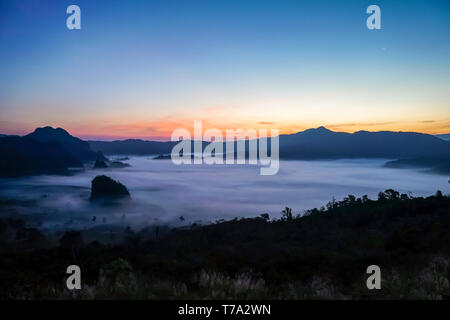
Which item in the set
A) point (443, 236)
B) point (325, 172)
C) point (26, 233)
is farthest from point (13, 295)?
point (325, 172)

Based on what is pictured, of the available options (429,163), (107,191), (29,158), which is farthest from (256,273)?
(29,158)

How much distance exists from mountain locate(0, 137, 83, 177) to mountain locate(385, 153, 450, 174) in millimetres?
193473

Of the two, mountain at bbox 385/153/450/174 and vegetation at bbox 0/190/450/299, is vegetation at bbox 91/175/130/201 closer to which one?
vegetation at bbox 0/190/450/299

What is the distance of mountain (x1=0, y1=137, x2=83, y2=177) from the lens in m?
137

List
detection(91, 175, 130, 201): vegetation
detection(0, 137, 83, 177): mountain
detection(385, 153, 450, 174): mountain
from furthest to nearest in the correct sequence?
1. detection(385, 153, 450, 174): mountain
2. detection(0, 137, 83, 177): mountain
3. detection(91, 175, 130, 201): vegetation

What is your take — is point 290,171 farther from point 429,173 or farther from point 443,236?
point 443,236

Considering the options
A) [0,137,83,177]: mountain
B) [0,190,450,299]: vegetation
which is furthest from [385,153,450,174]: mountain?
[0,137,83,177]: mountain

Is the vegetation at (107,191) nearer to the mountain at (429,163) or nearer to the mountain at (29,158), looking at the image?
the mountain at (29,158)

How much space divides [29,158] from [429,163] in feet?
692

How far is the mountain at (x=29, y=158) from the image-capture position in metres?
137

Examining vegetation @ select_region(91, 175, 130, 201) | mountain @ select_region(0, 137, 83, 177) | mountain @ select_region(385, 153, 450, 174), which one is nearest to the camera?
vegetation @ select_region(91, 175, 130, 201)

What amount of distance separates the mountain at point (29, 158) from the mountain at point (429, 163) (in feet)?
635

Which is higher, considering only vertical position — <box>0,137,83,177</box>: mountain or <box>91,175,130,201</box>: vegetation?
<box>0,137,83,177</box>: mountain
